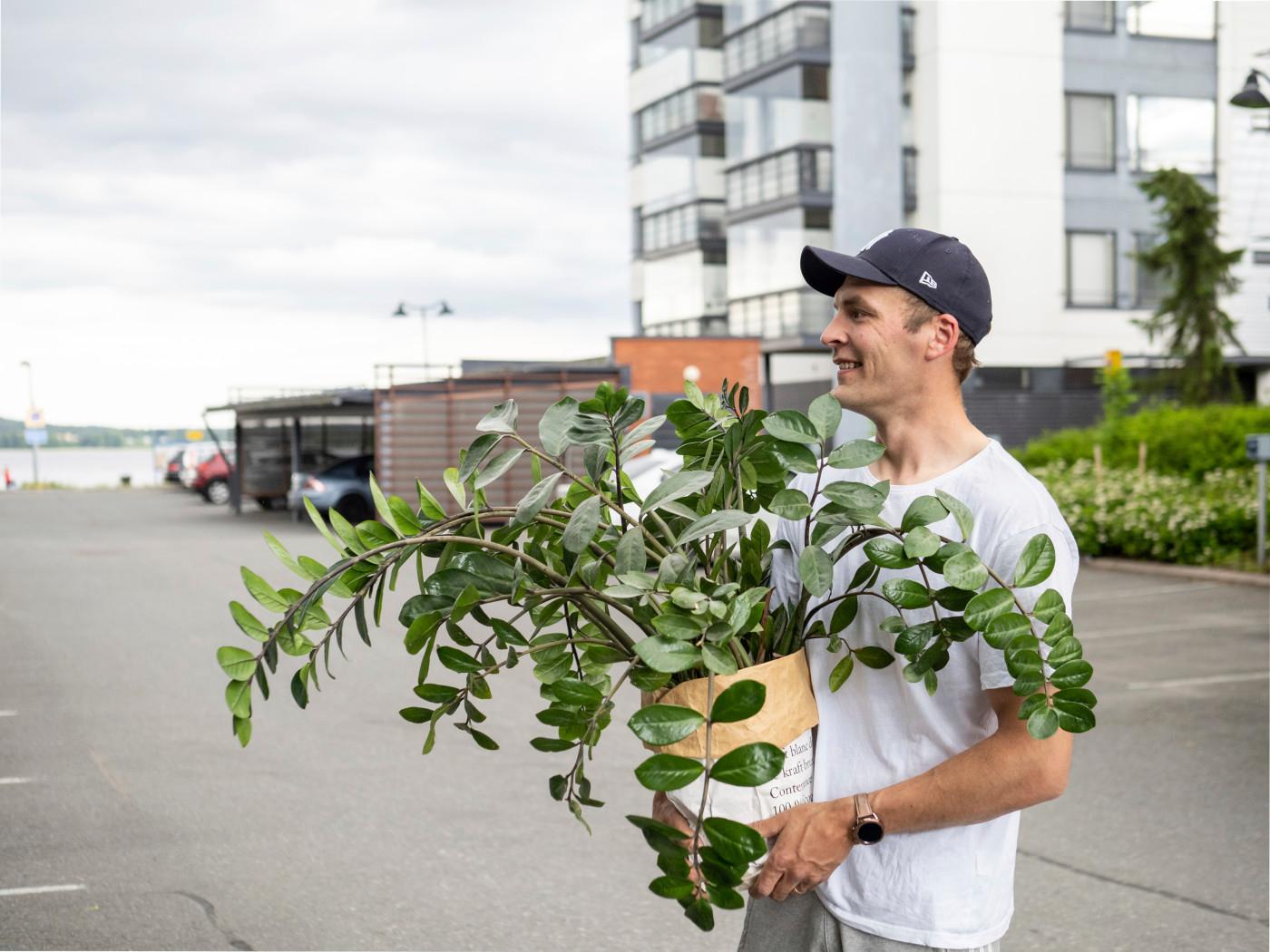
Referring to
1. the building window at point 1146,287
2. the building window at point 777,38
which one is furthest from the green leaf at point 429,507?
the building window at point 1146,287

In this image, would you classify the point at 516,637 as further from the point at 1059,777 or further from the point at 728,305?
the point at 728,305

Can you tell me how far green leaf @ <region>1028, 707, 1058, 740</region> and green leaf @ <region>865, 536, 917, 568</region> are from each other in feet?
0.87

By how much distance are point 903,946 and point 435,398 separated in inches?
977

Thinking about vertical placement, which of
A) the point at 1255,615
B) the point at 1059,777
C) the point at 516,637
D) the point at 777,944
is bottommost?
the point at 1255,615

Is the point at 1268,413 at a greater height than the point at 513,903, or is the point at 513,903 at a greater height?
the point at 1268,413

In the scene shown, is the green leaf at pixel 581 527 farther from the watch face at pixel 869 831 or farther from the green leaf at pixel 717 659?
the watch face at pixel 869 831

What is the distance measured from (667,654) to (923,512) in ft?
1.35

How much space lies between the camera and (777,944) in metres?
2.38

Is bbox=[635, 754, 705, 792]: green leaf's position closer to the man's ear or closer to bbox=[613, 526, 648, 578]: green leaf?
bbox=[613, 526, 648, 578]: green leaf

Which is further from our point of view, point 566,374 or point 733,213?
point 733,213

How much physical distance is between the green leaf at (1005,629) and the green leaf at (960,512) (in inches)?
5.0

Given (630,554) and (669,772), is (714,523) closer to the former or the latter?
(630,554)

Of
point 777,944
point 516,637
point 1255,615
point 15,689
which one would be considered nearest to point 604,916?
point 777,944

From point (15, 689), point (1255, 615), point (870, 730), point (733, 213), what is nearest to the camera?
point (870, 730)
